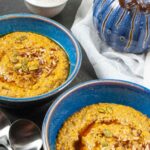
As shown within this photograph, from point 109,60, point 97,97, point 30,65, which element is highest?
point 30,65

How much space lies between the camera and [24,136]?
1459mm

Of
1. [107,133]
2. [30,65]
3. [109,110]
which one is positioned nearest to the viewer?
[107,133]

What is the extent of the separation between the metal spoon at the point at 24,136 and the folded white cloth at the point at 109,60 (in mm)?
469

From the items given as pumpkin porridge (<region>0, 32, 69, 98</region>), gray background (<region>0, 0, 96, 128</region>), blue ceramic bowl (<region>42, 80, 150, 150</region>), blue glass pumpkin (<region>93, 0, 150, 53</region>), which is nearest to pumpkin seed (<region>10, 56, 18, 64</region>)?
pumpkin porridge (<region>0, 32, 69, 98</region>)

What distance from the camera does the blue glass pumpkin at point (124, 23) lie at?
Answer: 5.53 feet

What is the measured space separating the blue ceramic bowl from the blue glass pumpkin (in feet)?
1.16

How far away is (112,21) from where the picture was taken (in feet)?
5.72

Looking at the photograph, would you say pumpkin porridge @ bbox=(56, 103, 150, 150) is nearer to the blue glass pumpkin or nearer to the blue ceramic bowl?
the blue ceramic bowl

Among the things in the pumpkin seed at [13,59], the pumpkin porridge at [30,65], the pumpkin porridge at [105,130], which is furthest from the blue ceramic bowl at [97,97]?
the pumpkin seed at [13,59]

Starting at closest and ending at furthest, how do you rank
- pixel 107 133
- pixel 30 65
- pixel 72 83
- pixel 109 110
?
pixel 107 133 → pixel 109 110 → pixel 30 65 → pixel 72 83

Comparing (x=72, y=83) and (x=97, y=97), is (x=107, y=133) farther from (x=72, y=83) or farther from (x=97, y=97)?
(x=72, y=83)

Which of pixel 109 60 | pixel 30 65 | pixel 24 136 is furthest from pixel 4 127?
pixel 109 60

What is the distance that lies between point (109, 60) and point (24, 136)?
2.02ft

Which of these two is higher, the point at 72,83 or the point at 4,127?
the point at 4,127
